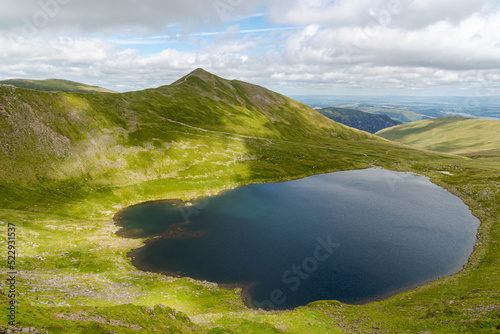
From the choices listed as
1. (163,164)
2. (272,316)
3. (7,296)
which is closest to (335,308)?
(272,316)

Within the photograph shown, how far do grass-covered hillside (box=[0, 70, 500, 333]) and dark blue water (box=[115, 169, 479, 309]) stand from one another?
4.27 meters

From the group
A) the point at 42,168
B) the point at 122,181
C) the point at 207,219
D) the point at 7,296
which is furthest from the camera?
the point at 122,181

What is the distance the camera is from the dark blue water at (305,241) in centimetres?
5347

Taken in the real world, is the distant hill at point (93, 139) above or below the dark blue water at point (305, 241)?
above

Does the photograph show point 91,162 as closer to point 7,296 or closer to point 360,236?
point 7,296

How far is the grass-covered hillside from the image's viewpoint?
3397 cm

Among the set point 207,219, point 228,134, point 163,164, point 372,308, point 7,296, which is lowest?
point 372,308

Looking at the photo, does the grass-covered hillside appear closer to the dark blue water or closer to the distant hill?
the distant hill

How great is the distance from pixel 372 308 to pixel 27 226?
8079 centimetres

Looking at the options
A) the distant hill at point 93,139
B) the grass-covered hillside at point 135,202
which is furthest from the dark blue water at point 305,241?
the distant hill at point 93,139

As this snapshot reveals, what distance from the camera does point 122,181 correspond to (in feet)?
339

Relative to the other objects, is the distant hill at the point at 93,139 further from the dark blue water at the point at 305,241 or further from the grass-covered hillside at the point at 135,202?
the dark blue water at the point at 305,241

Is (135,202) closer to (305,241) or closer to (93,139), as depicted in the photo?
(93,139)

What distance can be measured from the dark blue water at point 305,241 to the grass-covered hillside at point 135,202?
4.27 metres
